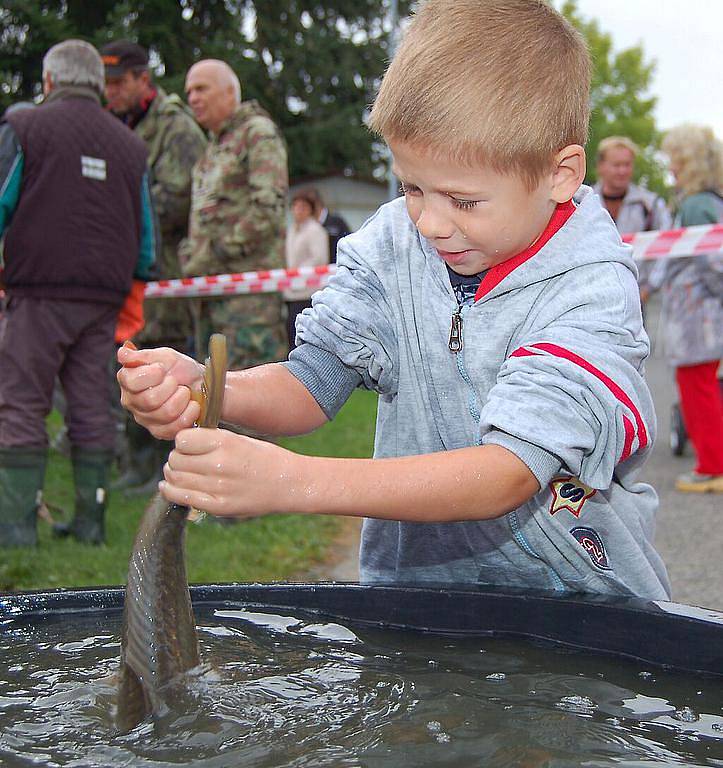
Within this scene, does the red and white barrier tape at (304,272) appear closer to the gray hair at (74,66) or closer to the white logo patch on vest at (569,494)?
the gray hair at (74,66)

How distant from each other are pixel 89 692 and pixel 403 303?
943 mm

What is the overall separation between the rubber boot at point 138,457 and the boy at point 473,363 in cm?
456

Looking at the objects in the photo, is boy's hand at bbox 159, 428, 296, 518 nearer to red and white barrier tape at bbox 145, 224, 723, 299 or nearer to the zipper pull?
the zipper pull

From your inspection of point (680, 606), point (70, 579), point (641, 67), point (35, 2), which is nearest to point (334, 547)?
point (70, 579)

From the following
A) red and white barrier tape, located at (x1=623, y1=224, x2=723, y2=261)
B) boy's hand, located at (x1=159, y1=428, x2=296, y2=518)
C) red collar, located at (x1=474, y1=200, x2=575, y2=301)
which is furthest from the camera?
red and white barrier tape, located at (x1=623, y1=224, x2=723, y2=261)

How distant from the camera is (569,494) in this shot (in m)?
2.11

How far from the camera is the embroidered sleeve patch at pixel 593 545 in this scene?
2.15m

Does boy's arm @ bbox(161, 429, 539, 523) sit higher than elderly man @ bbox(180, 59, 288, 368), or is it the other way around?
elderly man @ bbox(180, 59, 288, 368)

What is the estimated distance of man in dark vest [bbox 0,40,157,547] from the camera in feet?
17.3

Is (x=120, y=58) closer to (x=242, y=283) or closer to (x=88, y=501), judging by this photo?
(x=242, y=283)

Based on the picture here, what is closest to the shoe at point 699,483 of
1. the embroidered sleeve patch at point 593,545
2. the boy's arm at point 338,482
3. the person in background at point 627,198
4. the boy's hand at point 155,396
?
the person in background at point 627,198

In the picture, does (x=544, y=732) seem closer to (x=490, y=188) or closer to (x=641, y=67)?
(x=490, y=188)

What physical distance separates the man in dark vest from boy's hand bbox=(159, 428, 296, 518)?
12.9ft

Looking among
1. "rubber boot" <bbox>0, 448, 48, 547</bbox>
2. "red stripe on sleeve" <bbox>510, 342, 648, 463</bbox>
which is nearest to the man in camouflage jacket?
"rubber boot" <bbox>0, 448, 48, 547</bbox>
